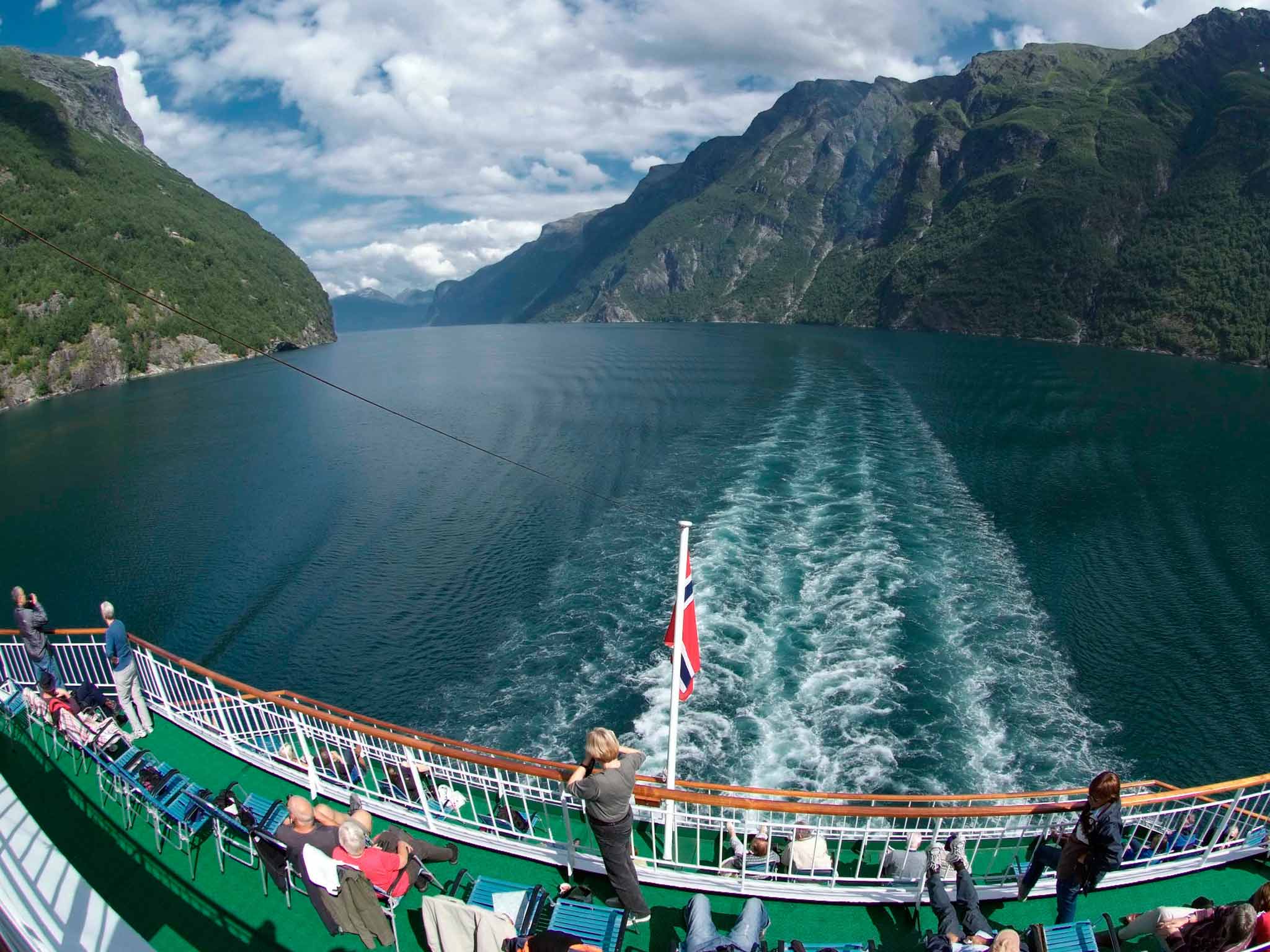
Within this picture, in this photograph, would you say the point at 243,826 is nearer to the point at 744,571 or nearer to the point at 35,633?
the point at 35,633

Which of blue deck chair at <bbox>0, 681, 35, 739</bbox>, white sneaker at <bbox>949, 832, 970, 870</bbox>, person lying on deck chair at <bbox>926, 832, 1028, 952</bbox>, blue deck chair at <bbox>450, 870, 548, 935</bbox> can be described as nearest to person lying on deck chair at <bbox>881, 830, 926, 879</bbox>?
white sneaker at <bbox>949, 832, 970, 870</bbox>

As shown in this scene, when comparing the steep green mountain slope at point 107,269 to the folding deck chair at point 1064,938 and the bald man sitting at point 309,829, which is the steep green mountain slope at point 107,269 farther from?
the folding deck chair at point 1064,938

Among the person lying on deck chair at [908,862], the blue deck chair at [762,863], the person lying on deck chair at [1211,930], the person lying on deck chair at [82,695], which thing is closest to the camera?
the person lying on deck chair at [1211,930]

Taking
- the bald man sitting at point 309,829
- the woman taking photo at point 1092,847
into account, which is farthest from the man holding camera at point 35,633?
the woman taking photo at point 1092,847

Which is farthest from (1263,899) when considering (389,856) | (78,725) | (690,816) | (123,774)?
(78,725)

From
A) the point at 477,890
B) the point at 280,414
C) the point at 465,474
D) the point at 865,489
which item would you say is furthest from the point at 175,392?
the point at 477,890

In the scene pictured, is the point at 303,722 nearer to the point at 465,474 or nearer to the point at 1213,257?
the point at 465,474

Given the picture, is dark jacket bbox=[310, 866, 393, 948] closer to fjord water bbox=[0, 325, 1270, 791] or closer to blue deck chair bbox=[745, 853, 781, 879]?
blue deck chair bbox=[745, 853, 781, 879]
